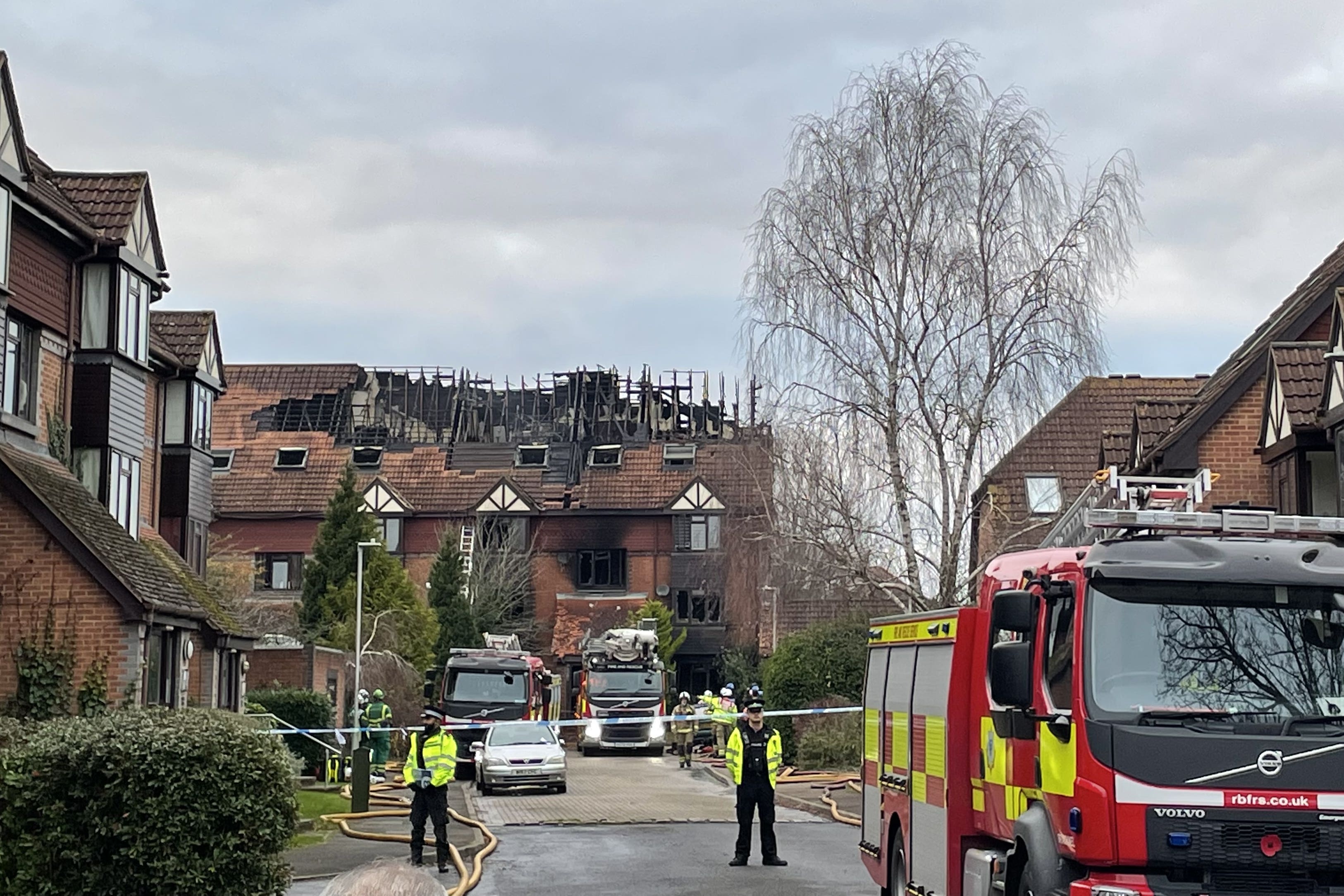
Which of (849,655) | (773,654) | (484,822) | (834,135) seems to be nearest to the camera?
(484,822)

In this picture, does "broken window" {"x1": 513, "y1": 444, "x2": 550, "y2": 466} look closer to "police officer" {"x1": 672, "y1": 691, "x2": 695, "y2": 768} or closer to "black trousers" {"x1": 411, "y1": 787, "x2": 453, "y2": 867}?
"police officer" {"x1": 672, "y1": 691, "x2": 695, "y2": 768}

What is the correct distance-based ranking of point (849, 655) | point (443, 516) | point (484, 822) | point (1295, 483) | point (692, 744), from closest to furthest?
1. point (1295, 483)
2. point (484, 822)
3. point (849, 655)
4. point (692, 744)
5. point (443, 516)

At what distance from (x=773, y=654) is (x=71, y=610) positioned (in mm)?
20473

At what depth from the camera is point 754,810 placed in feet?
62.4

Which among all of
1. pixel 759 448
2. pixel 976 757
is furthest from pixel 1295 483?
pixel 976 757

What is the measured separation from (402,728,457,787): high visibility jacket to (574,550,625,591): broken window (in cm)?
5215

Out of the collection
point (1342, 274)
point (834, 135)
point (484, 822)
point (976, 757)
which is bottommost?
point (484, 822)

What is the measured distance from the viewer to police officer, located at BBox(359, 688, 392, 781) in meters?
31.0

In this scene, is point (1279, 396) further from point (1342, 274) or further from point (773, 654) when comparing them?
point (773, 654)

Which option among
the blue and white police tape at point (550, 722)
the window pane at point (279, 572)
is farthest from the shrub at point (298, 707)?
the window pane at point (279, 572)

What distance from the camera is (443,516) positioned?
72062 millimetres

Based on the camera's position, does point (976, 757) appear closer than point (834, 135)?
Yes

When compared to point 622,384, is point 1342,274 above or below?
below

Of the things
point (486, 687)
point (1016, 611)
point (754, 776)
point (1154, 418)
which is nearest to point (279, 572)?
point (486, 687)
